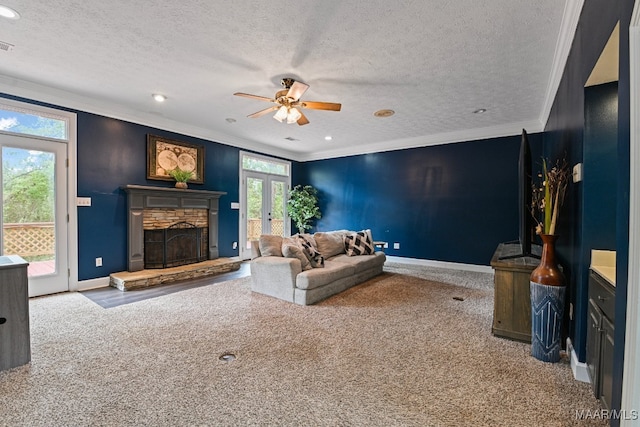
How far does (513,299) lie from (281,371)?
7.03ft

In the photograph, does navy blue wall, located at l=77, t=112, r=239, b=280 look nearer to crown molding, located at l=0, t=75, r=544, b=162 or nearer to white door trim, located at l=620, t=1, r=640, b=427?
crown molding, located at l=0, t=75, r=544, b=162

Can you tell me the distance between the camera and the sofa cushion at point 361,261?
4.36m

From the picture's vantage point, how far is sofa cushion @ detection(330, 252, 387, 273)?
4357 millimetres

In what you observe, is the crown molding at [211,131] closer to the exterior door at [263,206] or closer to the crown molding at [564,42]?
the exterior door at [263,206]

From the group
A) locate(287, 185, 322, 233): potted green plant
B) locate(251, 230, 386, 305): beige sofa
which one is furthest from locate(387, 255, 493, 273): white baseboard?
locate(287, 185, 322, 233): potted green plant

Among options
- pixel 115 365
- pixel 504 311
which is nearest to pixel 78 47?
pixel 115 365

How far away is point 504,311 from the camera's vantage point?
2652mm

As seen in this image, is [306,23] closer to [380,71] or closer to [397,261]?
[380,71]

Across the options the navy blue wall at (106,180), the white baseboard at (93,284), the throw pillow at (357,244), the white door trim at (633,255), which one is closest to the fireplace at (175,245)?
the navy blue wall at (106,180)

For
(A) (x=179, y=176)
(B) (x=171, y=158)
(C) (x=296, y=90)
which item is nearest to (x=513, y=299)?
(C) (x=296, y=90)

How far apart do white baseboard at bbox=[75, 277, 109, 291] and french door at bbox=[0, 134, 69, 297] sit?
0.53 feet

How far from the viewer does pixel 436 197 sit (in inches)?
231

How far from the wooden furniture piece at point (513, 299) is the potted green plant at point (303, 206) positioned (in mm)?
5004

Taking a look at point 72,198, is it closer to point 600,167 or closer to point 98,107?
point 98,107
